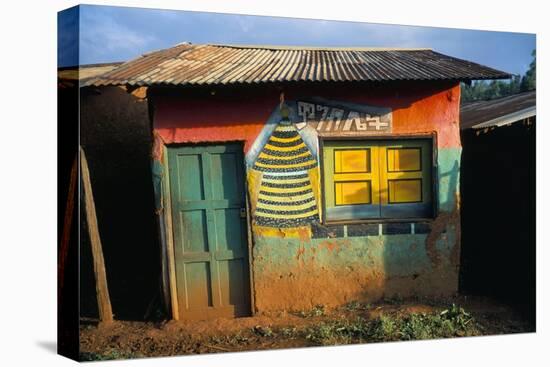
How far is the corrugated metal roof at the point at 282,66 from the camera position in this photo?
6113mm

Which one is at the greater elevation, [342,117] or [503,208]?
[342,117]

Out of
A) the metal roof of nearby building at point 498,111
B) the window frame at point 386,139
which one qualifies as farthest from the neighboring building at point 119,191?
the metal roof of nearby building at point 498,111

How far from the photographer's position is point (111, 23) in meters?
5.88

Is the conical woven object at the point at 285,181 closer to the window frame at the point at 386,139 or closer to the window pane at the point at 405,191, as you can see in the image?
the window frame at the point at 386,139

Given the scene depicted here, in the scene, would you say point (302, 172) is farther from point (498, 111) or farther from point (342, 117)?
point (498, 111)

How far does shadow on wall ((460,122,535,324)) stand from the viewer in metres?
7.29

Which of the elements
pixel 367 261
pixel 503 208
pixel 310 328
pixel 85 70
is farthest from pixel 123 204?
pixel 503 208

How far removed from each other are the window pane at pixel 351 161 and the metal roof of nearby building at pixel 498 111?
1.03 meters

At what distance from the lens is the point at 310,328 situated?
21.7 ft

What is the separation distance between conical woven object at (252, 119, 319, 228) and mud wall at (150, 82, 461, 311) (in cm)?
2

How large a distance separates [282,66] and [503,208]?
274 centimetres

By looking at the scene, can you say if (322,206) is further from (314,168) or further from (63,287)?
(63,287)

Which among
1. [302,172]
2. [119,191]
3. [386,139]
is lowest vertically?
[119,191]

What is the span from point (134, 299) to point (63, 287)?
625 mm
